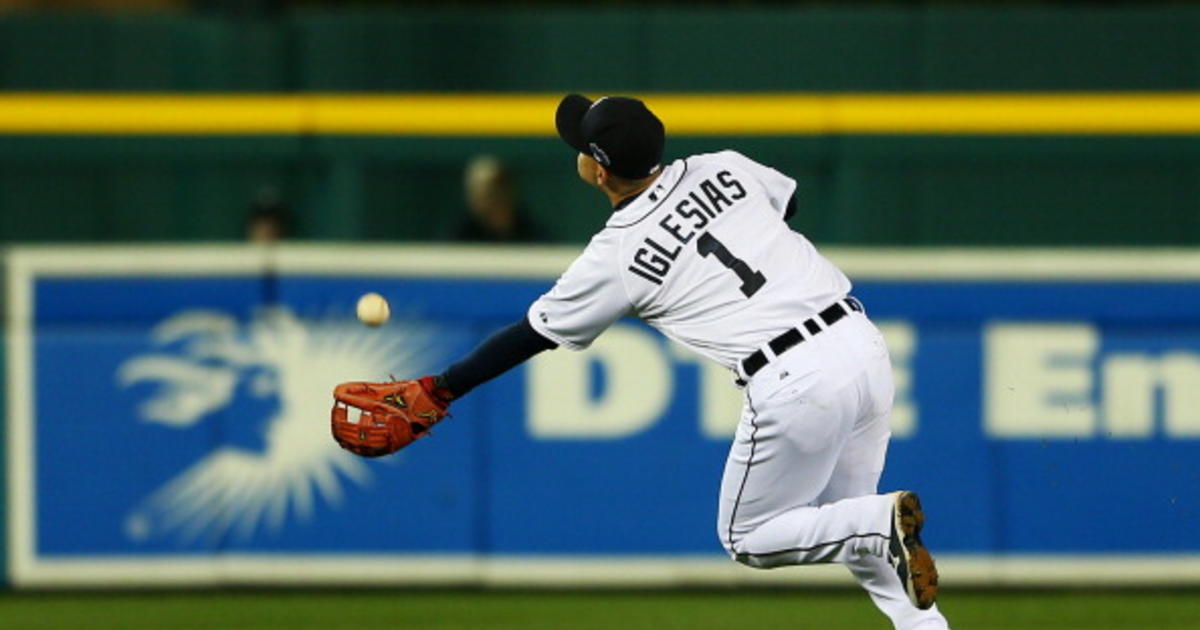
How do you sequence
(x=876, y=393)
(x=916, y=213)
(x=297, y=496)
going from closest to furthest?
(x=876, y=393), (x=297, y=496), (x=916, y=213)

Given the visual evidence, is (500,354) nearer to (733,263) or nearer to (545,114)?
(733,263)

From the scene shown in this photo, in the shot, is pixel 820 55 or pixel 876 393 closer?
pixel 876 393

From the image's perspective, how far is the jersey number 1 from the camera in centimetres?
529

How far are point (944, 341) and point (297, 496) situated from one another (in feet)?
8.31

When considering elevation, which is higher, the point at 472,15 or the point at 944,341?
the point at 472,15

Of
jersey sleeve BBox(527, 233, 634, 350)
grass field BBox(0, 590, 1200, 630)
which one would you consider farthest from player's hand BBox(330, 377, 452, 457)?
grass field BBox(0, 590, 1200, 630)

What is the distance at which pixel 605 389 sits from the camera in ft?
26.3

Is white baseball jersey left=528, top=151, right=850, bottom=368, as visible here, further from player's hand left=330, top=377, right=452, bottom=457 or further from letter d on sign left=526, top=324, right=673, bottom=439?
letter d on sign left=526, top=324, right=673, bottom=439

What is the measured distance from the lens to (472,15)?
420 inches

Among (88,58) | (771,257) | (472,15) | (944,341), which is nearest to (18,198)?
→ (88,58)

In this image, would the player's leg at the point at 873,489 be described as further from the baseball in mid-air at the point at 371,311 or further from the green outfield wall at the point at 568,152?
the green outfield wall at the point at 568,152

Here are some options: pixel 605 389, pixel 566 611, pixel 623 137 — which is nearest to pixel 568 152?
pixel 605 389

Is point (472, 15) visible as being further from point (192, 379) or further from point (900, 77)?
point (192, 379)

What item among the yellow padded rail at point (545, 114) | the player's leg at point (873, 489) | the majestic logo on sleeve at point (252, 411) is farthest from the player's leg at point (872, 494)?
the yellow padded rail at point (545, 114)
